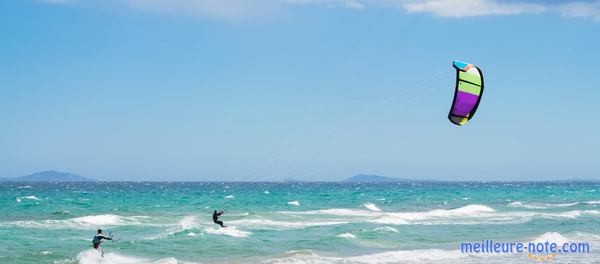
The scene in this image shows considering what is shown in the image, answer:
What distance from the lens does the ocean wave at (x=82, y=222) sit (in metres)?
27.6

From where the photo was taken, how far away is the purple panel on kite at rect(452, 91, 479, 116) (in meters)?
16.1

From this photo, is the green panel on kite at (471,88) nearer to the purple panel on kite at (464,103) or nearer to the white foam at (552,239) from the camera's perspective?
the purple panel on kite at (464,103)

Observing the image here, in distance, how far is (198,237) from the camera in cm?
2283

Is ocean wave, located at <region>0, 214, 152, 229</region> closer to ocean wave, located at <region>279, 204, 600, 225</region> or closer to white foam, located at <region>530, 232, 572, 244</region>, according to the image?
ocean wave, located at <region>279, 204, 600, 225</region>

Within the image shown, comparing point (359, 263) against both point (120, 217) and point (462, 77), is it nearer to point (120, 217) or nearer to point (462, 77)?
point (462, 77)

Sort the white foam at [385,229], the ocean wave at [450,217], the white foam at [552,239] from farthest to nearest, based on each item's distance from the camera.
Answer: the ocean wave at [450,217], the white foam at [385,229], the white foam at [552,239]

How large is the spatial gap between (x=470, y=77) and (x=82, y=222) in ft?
61.5

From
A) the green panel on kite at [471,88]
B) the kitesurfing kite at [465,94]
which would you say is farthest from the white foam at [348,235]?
the green panel on kite at [471,88]

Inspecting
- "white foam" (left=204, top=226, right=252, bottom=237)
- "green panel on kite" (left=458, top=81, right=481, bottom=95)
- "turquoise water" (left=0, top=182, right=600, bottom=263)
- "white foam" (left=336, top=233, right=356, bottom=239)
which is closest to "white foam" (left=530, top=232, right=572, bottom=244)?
"turquoise water" (left=0, top=182, right=600, bottom=263)

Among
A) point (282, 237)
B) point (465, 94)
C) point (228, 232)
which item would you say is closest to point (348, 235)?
point (282, 237)

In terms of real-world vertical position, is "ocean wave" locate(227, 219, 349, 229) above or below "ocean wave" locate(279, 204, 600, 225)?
below

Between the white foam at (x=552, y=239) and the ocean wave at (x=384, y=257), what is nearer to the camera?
the ocean wave at (x=384, y=257)

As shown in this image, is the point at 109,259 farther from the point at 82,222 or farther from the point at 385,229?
the point at 82,222

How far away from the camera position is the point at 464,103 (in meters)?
16.3
